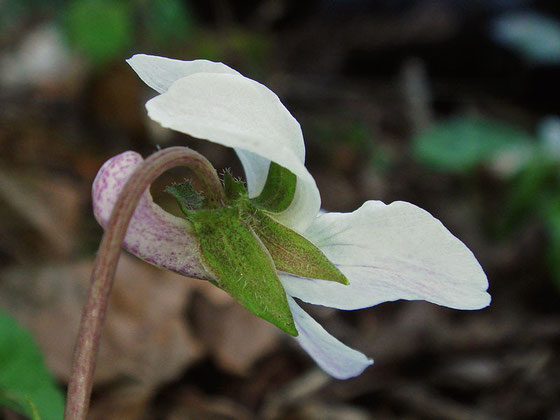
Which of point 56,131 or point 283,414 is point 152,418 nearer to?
point 283,414

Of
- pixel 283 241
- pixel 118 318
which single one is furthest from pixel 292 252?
pixel 118 318

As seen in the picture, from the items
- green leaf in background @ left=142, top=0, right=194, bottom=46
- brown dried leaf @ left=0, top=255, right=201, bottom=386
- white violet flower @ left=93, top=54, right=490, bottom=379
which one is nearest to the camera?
white violet flower @ left=93, top=54, right=490, bottom=379

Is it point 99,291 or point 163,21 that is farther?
point 163,21

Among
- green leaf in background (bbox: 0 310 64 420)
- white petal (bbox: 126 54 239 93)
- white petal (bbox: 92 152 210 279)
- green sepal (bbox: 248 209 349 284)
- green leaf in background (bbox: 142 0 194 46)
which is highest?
green leaf in background (bbox: 142 0 194 46)

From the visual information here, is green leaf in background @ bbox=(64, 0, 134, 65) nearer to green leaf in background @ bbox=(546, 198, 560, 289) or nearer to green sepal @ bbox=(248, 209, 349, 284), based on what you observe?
green leaf in background @ bbox=(546, 198, 560, 289)

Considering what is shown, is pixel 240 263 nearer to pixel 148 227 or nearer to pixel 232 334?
pixel 148 227

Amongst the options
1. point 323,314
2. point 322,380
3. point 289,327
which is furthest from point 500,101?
point 289,327

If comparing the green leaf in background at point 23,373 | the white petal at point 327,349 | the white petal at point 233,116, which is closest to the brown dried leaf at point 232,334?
the green leaf in background at point 23,373

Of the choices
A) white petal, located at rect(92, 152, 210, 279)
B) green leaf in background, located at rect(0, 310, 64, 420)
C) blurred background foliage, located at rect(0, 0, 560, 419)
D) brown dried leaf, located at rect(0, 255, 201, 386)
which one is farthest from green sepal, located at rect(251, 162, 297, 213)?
brown dried leaf, located at rect(0, 255, 201, 386)
